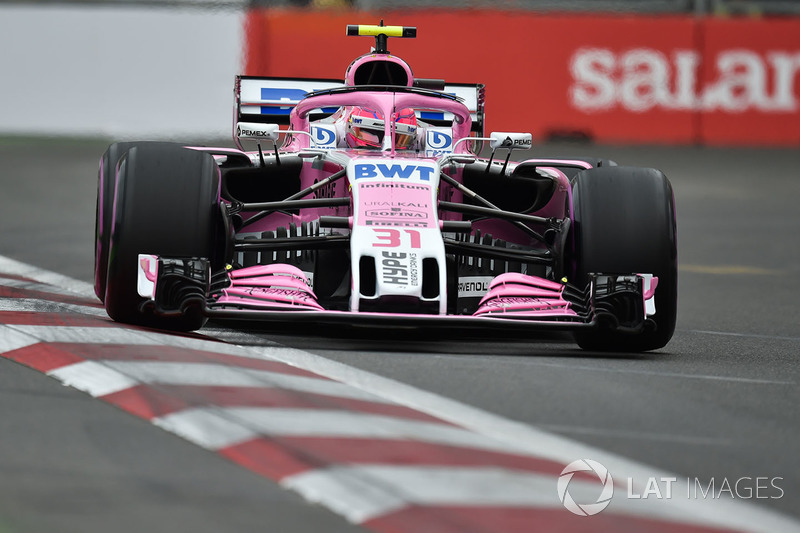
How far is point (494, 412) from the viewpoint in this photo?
16.7 ft

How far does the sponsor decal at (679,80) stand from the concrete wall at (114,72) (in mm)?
5569

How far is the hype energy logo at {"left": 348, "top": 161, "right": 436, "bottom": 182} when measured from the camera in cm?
704

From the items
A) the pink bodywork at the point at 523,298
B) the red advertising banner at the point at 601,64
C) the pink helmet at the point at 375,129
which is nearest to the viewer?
the pink bodywork at the point at 523,298

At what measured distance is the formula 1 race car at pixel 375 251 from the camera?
6430 mm

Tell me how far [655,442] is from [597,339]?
1.97 meters

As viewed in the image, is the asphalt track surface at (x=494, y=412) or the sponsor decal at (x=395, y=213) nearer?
the asphalt track surface at (x=494, y=412)

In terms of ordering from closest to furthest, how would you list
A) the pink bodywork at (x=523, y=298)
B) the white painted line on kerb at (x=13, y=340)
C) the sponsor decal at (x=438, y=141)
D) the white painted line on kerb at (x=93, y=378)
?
1. the white painted line on kerb at (x=93, y=378)
2. the white painted line on kerb at (x=13, y=340)
3. the pink bodywork at (x=523, y=298)
4. the sponsor decal at (x=438, y=141)

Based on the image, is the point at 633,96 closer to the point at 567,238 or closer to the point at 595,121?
the point at 595,121

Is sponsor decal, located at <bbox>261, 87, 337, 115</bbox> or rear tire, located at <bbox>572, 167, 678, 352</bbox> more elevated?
sponsor decal, located at <bbox>261, 87, 337, 115</bbox>

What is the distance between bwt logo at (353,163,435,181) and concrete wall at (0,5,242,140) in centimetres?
1445

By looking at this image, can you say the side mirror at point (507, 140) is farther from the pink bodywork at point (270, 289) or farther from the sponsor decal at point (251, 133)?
the pink bodywork at point (270, 289)

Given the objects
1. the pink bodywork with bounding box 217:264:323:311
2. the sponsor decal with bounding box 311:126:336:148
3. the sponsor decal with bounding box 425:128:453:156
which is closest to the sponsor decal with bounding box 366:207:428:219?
the pink bodywork with bounding box 217:264:323:311

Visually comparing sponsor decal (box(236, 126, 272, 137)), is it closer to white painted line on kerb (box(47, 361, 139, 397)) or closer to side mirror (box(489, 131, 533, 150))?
side mirror (box(489, 131, 533, 150))

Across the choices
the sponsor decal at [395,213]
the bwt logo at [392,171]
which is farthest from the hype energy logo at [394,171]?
the sponsor decal at [395,213]
